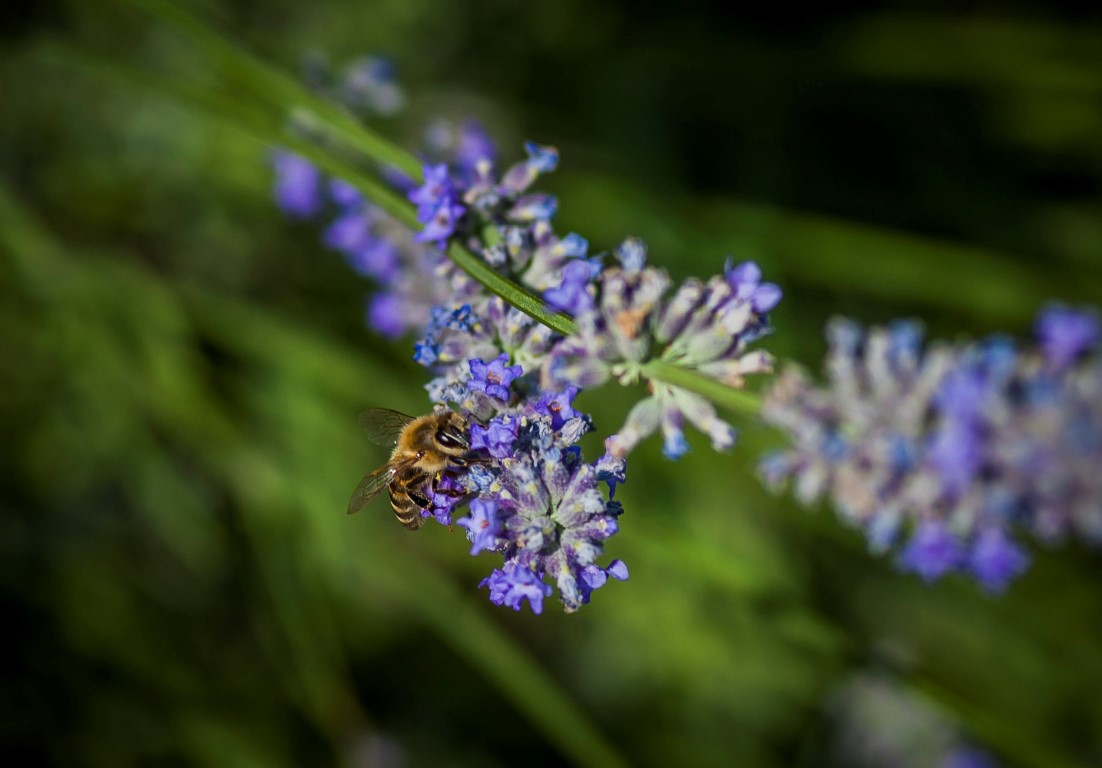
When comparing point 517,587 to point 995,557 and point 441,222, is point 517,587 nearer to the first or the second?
point 441,222

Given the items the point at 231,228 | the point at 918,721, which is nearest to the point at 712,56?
the point at 231,228

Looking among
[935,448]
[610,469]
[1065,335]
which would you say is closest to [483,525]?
[610,469]

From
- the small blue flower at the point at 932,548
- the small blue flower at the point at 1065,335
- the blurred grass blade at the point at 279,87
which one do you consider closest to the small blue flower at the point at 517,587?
the blurred grass blade at the point at 279,87

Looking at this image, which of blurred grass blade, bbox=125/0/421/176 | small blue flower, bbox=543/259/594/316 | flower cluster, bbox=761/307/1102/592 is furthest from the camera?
flower cluster, bbox=761/307/1102/592

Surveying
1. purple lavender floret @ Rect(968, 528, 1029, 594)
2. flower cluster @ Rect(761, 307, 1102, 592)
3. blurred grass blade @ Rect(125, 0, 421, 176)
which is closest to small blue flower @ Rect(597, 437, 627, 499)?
blurred grass blade @ Rect(125, 0, 421, 176)

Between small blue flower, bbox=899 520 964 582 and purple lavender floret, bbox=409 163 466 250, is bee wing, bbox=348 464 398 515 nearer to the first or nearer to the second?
purple lavender floret, bbox=409 163 466 250

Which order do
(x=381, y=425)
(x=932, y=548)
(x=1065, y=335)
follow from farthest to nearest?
(x=1065, y=335) < (x=932, y=548) < (x=381, y=425)

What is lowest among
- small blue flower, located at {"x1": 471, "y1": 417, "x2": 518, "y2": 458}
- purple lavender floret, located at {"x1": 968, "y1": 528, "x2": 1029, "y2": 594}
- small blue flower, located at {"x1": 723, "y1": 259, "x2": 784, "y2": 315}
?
small blue flower, located at {"x1": 471, "y1": 417, "x2": 518, "y2": 458}
